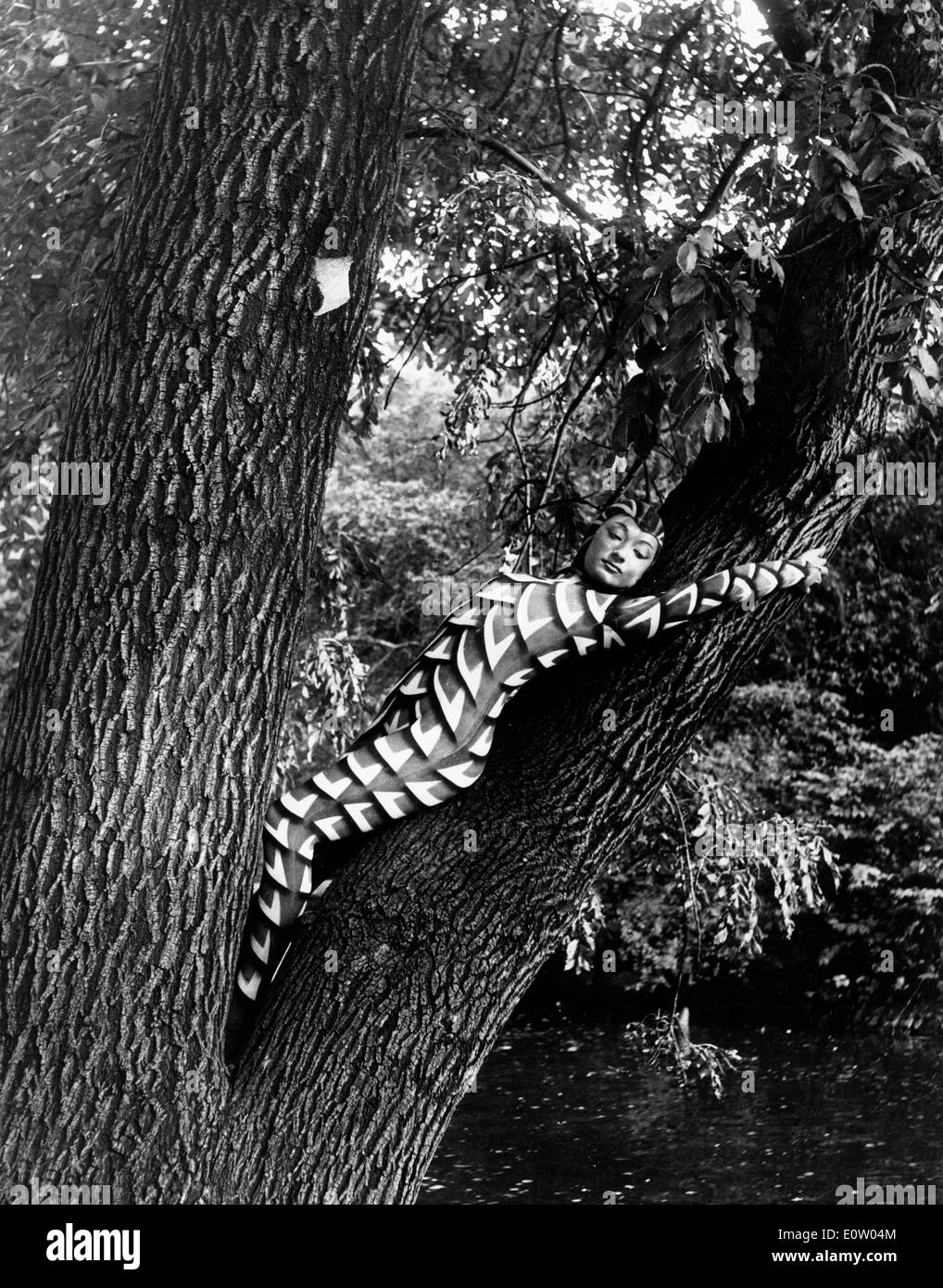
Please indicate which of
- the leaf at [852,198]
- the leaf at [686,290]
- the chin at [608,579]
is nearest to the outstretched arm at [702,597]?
the chin at [608,579]

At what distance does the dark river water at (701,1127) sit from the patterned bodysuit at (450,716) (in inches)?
167

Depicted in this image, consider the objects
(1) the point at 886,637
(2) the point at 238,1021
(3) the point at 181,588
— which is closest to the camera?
(3) the point at 181,588

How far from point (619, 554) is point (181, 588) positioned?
0.85 meters

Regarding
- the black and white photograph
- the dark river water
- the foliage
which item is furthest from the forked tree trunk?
the foliage

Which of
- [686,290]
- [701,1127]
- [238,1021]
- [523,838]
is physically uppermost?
[686,290]

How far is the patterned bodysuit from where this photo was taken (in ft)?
7.24

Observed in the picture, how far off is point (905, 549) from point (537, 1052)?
3.69 m

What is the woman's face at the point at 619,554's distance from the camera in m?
2.43

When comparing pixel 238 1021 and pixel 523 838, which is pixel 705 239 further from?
pixel 238 1021

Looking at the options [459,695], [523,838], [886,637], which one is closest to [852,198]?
[459,695]

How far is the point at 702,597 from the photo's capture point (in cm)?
224

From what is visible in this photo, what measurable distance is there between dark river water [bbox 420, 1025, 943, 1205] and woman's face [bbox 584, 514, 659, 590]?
4.31m

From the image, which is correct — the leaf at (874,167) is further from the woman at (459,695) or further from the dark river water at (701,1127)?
the dark river water at (701,1127)

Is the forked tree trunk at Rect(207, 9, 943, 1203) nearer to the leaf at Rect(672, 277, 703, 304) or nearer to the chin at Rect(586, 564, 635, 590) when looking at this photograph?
the chin at Rect(586, 564, 635, 590)
